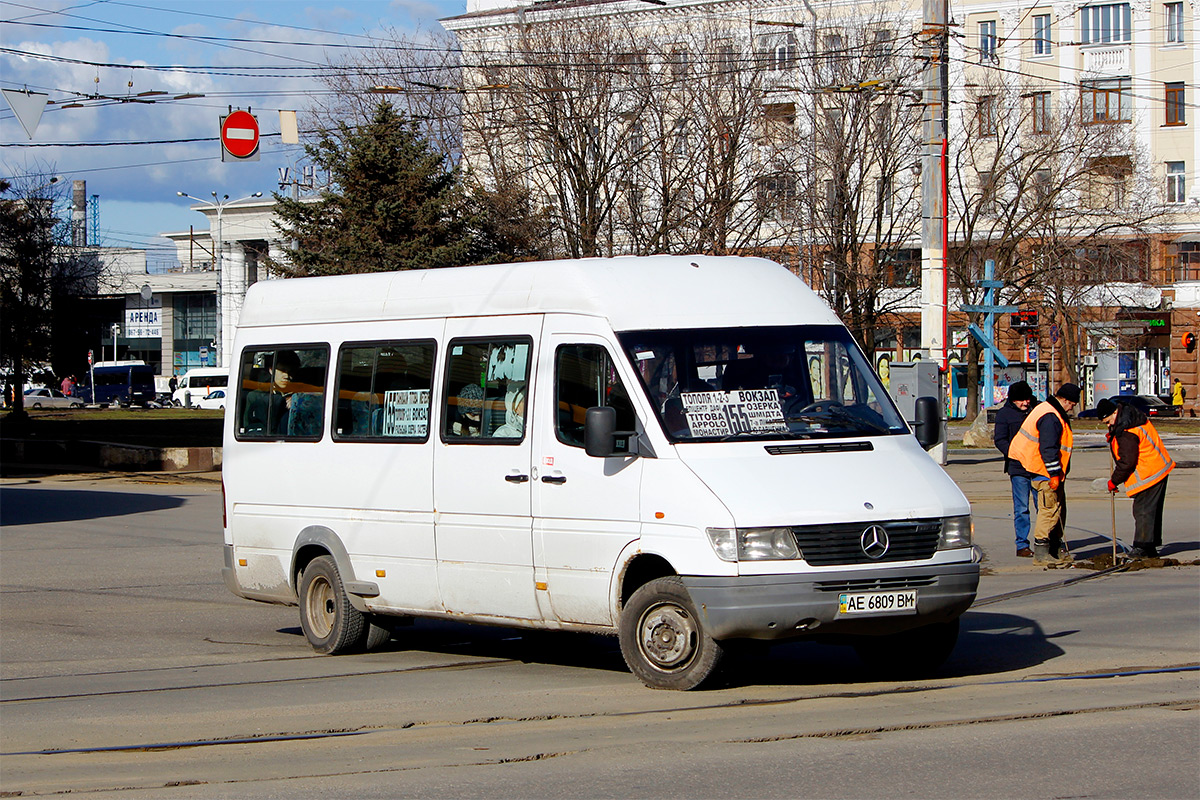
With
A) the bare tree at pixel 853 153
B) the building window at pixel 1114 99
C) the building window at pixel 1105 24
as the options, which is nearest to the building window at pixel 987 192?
the bare tree at pixel 853 153

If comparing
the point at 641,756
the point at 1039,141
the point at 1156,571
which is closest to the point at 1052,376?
the point at 1039,141

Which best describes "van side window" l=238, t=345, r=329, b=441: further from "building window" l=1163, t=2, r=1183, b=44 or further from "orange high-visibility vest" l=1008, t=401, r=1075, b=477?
"building window" l=1163, t=2, r=1183, b=44

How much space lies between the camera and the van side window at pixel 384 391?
32.3 feet

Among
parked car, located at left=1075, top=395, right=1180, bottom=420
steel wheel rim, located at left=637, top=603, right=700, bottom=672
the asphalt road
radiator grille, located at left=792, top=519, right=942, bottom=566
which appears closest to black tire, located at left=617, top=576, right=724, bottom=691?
steel wheel rim, located at left=637, top=603, right=700, bottom=672

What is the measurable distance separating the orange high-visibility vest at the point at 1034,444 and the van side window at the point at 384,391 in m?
7.97

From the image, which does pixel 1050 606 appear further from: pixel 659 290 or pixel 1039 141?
pixel 1039 141

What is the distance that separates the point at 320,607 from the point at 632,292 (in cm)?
342

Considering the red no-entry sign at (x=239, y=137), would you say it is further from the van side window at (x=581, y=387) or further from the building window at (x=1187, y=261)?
the building window at (x=1187, y=261)

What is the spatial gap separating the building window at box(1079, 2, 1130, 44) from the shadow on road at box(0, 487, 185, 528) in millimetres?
47448

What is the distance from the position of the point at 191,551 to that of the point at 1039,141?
37.4 m

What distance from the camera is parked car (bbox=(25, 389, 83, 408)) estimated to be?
3455 inches

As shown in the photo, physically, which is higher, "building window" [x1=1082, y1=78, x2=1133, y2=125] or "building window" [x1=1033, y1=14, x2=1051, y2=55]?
"building window" [x1=1033, y1=14, x2=1051, y2=55]

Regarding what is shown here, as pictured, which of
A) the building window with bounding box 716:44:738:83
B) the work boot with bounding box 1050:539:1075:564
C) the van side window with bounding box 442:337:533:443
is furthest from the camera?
the building window with bounding box 716:44:738:83

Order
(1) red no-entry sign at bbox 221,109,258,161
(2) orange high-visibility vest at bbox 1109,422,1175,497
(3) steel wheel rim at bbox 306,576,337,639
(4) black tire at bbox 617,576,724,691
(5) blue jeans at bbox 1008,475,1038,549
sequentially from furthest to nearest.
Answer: (1) red no-entry sign at bbox 221,109,258,161
(5) blue jeans at bbox 1008,475,1038,549
(2) orange high-visibility vest at bbox 1109,422,1175,497
(3) steel wheel rim at bbox 306,576,337,639
(4) black tire at bbox 617,576,724,691
